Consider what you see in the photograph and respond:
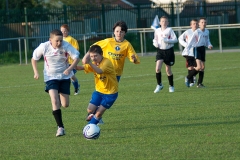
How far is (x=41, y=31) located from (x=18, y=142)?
25769mm

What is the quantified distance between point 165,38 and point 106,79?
6.23 metres

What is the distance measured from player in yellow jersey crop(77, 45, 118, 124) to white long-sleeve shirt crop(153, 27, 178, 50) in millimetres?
5998

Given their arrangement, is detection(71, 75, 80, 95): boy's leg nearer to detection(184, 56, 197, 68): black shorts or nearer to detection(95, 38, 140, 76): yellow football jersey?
detection(184, 56, 197, 68): black shorts

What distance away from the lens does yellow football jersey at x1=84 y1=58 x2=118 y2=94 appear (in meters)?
9.80

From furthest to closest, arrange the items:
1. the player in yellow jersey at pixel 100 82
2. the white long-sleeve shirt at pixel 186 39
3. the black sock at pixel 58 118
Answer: the white long-sleeve shirt at pixel 186 39 < the black sock at pixel 58 118 < the player in yellow jersey at pixel 100 82

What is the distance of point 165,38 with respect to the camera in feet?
52.4

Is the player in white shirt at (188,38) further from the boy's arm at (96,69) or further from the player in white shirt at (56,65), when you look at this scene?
the boy's arm at (96,69)

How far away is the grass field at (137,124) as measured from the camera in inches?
327

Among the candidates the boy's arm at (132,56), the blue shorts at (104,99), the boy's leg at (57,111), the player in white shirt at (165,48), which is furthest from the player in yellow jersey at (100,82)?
the player in white shirt at (165,48)

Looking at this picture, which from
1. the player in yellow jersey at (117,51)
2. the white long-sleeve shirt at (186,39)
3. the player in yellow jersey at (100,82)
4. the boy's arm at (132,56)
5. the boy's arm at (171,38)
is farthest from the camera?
the white long-sleeve shirt at (186,39)

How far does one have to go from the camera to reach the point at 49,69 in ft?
34.2

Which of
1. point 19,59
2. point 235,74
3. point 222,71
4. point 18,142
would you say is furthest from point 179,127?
point 19,59

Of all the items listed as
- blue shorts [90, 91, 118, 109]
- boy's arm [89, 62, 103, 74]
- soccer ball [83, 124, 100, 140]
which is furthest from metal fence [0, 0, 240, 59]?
soccer ball [83, 124, 100, 140]

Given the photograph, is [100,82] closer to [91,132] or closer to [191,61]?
[91,132]
